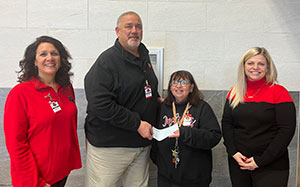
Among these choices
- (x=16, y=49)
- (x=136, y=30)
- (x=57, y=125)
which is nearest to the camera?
(x=57, y=125)

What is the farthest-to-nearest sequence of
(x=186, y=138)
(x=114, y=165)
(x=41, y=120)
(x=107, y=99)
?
(x=114, y=165) → (x=186, y=138) → (x=107, y=99) → (x=41, y=120)

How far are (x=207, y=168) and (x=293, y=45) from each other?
6.29ft

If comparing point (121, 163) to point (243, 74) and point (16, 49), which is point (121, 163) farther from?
point (16, 49)

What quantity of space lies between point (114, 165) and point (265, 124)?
1.34 meters

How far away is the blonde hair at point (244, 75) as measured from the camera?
6.21ft

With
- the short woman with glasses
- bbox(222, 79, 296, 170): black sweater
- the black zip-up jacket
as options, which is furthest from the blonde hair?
the black zip-up jacket

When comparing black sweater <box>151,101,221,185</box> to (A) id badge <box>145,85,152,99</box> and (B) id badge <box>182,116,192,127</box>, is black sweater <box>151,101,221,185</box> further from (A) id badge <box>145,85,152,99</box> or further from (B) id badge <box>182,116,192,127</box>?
(A) id badge <box>145,85,152,99</box>

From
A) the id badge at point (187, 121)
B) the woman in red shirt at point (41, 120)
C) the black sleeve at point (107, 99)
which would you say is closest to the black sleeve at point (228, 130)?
the id badge at point (187, 121)

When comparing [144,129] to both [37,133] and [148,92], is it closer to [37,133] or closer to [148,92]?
[148,92]

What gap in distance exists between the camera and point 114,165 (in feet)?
6.41

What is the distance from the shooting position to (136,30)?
1876 millimetres

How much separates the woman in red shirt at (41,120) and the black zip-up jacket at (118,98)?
200 mm

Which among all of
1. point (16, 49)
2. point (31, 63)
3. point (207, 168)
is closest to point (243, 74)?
point (207, 168)

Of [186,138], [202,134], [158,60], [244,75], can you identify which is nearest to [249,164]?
[202,134]
